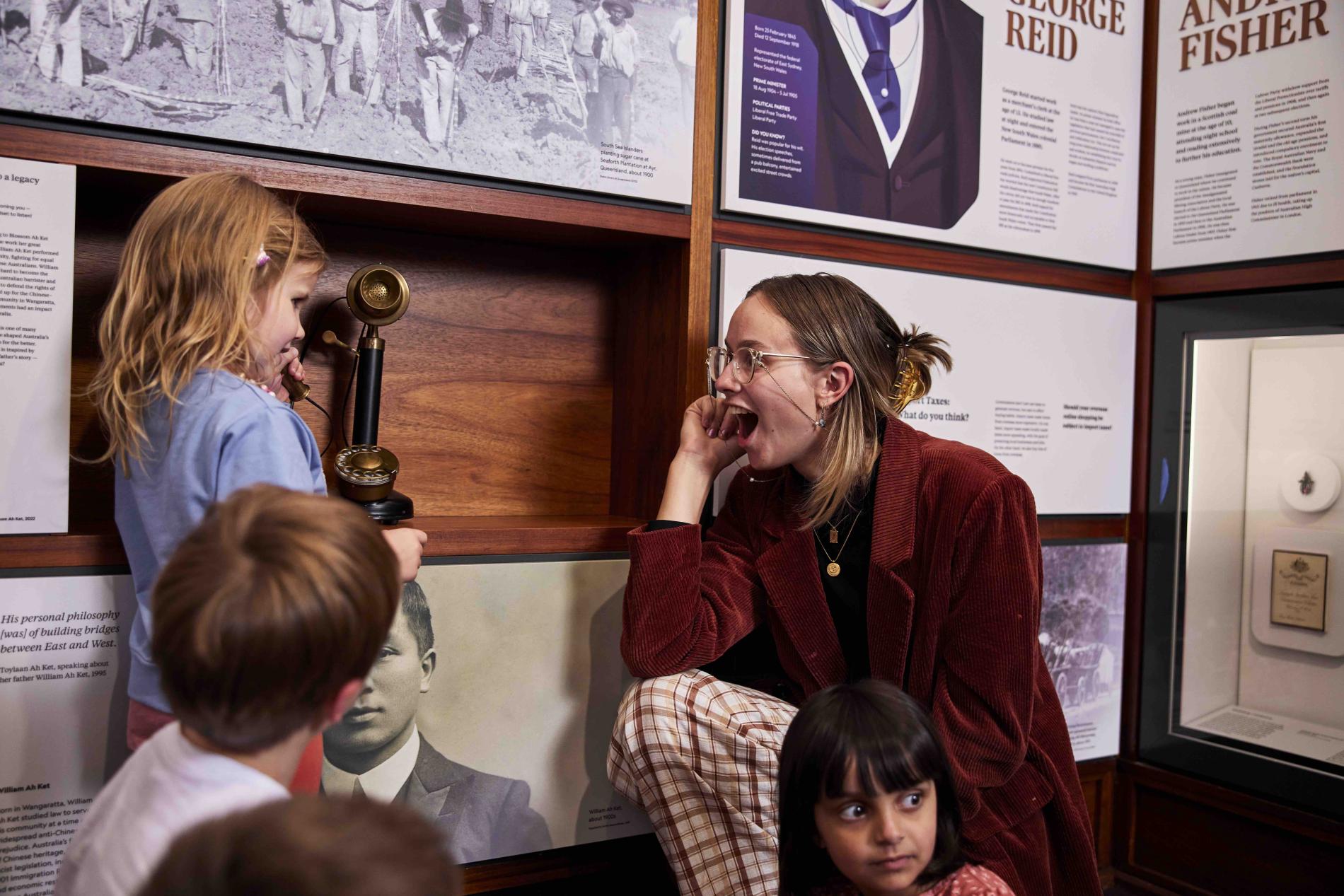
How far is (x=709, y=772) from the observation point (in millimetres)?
2008

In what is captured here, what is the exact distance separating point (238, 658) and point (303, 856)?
0.39m

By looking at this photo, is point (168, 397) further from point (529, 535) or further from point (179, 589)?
point (529, 535)

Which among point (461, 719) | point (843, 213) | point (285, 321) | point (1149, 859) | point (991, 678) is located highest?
point (843, 213)

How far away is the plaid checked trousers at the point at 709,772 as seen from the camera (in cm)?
199

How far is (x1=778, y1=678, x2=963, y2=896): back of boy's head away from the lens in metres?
1.42

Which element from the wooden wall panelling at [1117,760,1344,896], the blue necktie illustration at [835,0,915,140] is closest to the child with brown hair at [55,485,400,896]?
the blue necktie illustration at [835,0,915,140]

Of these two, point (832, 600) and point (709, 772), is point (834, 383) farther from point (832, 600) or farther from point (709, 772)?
point (709, 772)

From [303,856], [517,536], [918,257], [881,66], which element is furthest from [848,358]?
[303,856]

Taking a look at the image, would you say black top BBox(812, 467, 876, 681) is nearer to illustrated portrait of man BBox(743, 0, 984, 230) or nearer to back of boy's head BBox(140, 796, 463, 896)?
illustrated portrait of man BBox(743, 0, 984, 230)

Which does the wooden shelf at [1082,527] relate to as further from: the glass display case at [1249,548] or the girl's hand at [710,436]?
the girl's hand at [710,436]

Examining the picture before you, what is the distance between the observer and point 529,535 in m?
2.31

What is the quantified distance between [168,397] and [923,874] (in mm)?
1333

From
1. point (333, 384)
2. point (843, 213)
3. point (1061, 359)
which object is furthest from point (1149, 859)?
point (333, 384)

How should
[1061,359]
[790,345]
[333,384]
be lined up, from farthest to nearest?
[1061,359], [333,384], [790,345]
